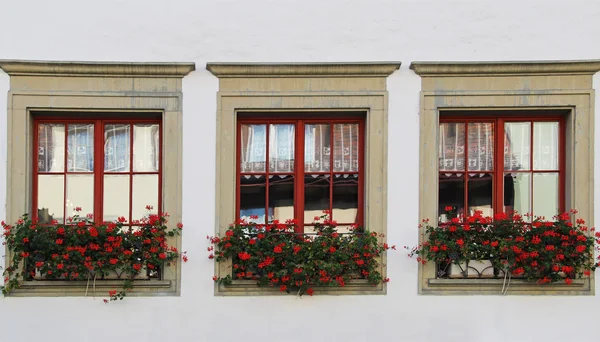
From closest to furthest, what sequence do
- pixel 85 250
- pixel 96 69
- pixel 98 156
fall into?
pixel 85 250
pixel 96 69
pixel 98 156

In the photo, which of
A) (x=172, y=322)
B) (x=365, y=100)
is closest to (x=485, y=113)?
(x=365, y=100)

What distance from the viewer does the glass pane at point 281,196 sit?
6215mm

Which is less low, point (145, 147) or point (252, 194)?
point (145, 147)

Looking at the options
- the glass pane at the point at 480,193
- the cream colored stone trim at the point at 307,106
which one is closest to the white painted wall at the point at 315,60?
the cream colored stone trim at the point at 307,106

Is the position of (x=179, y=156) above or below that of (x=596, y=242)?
above

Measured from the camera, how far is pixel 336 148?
245 inches

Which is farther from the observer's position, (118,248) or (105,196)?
(105,196)

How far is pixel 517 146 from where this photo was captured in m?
6.24

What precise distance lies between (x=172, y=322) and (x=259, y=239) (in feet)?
4.30

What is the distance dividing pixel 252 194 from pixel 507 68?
307cm

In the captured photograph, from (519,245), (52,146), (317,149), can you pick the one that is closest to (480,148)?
(519,245)

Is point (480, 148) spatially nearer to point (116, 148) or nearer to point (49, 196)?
point (116, 148)

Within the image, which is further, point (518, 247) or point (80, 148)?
point (80, 148)

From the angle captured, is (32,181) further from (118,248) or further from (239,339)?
(239,339)
